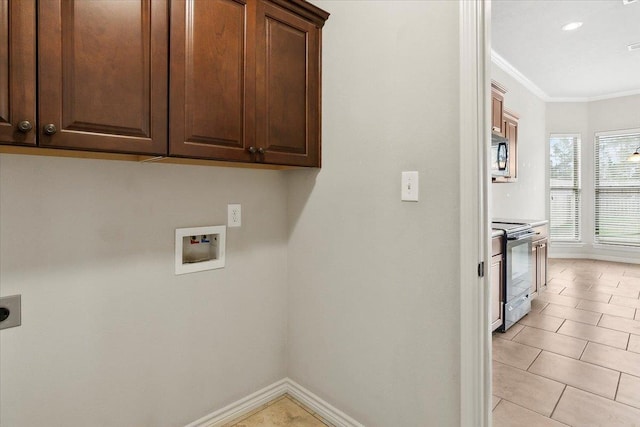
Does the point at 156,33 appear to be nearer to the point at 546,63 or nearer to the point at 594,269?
the point at 546,63

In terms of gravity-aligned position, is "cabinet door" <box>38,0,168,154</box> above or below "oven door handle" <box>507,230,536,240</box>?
above

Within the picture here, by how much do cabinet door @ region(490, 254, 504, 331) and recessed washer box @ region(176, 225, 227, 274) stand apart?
2.20 meters

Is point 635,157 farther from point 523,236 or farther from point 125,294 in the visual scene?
point 125,294

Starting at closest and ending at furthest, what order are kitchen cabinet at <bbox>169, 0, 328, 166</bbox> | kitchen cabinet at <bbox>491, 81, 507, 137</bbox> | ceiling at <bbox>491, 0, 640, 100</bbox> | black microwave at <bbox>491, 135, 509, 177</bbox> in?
kitchen cabinet at <bbox>169, 0, 328, 166</bbox>
ceiling at <bbox>491, 0, 640, 100</bbox>
kitchen cabinet at <bbox>491, 81, 507, 137</bbox>
black microwave at <bbox>491, 135, 509, 177</bbox>

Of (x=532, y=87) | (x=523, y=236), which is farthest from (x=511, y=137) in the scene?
(x=532, y=87)

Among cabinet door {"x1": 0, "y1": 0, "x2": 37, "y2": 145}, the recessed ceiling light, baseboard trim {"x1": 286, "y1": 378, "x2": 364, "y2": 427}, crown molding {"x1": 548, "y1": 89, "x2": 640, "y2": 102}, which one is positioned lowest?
baseboard trim {"x1": 286, "y1": 378, "x2": 364, "y2": 427}

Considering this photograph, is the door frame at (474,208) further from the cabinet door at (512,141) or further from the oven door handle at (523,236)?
the cabinet door at (512,141)

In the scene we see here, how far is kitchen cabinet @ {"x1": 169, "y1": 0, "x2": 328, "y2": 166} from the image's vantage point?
1373 millimetres

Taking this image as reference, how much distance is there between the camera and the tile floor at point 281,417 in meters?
1.87

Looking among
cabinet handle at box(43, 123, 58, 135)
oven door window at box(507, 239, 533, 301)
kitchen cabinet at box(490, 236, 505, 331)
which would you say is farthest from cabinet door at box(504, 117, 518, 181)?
cabinet handle at box(43, 123, 58, 135)

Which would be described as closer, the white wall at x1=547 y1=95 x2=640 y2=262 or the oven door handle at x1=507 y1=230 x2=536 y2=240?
the oven door handle at x1=507 y1=230 x2=536 y2=240

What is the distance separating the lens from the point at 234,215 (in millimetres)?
1915

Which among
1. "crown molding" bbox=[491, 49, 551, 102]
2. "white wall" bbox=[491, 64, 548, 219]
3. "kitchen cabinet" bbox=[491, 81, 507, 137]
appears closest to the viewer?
"kitchen cabinet" bbox=[491, 81, 507, 137]

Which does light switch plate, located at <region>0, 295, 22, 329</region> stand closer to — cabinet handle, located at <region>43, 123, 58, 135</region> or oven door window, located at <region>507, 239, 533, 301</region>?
cabinet handle, located at <region>43, 123, 58, 135</region>
